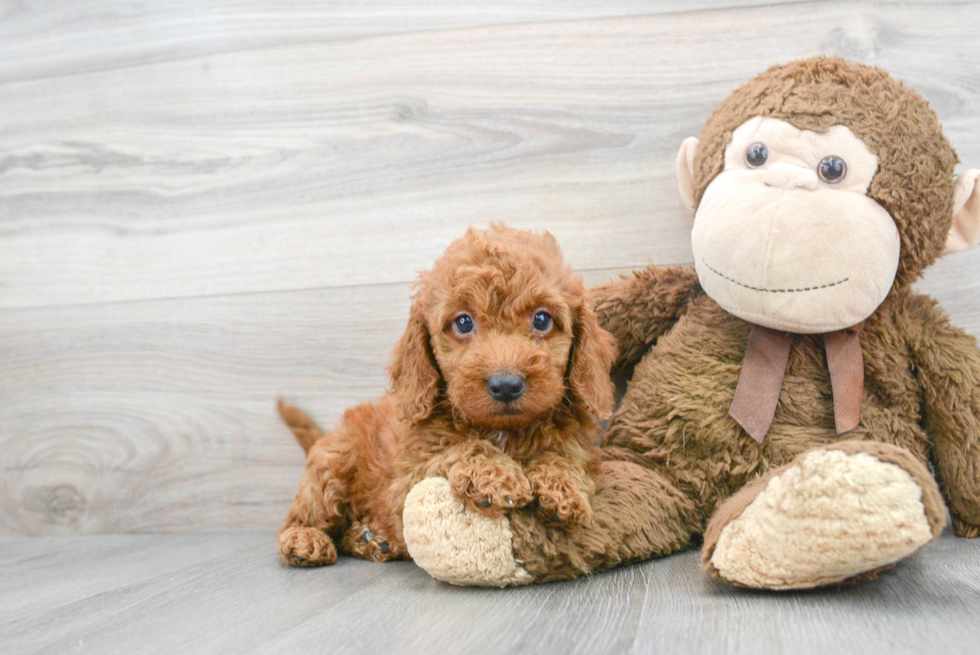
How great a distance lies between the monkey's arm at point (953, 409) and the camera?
4.36ft

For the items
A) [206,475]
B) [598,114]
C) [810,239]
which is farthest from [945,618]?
[206,475]

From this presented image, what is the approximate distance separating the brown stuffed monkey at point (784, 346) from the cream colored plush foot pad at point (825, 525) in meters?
0.04

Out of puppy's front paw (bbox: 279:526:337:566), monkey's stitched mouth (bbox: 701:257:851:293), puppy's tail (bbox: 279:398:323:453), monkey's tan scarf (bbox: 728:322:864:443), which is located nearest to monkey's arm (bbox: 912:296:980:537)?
monkey's tan scarf (bbox: 728:322:864:443)

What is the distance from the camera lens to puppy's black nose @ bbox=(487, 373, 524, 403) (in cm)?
111

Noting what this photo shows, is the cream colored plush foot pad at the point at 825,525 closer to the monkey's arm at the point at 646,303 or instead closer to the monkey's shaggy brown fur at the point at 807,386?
the monkey's shaggy brown fur at the point at 807,386

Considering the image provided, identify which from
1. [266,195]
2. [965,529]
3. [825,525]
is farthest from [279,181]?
[965,529]

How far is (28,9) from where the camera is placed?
1981 millimetres

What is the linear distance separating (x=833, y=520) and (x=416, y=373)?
0.67m

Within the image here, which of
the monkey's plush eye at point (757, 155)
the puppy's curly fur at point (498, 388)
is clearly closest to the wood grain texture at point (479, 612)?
the puppy's curly fur at point (498, 388)

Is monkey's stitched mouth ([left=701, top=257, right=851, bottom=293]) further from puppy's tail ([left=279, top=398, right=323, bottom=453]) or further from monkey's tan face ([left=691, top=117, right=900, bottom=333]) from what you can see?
puppy's tail ([left=279, top=398, right=323, bottom=453])

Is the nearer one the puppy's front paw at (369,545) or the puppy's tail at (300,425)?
the puppy's front paw at (369,545)

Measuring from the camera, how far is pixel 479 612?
3.50ft

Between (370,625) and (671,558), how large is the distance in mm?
580

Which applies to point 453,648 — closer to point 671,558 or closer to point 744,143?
point 671,558
